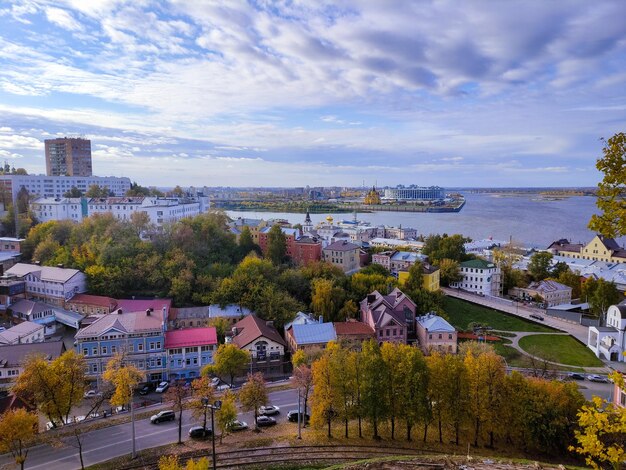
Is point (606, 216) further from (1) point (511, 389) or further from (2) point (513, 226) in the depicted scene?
(2) point (513, 226)

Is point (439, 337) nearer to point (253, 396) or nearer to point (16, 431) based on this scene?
point (253, 396)

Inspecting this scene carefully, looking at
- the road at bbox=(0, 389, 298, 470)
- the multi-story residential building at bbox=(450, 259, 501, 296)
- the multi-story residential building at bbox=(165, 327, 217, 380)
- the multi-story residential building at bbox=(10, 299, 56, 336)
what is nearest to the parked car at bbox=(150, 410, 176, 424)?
the road at bbox=(0, 389, 298, 470)

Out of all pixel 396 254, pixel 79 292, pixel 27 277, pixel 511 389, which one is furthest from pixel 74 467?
pixel 396 254

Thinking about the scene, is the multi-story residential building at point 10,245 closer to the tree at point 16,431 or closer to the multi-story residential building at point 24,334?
the multi-story residential building at point 24,334

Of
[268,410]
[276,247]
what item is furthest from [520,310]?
[268,410]

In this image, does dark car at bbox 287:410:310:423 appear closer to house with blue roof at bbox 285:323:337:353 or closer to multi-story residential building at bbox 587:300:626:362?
house with blue roof at bbox 285:323:337:353
